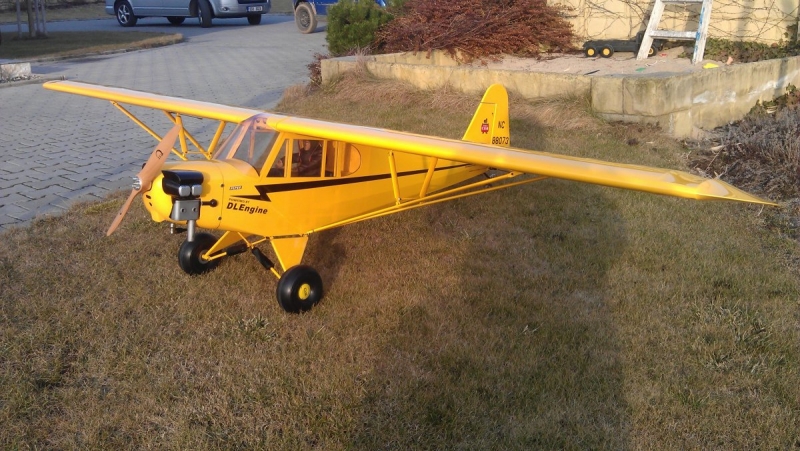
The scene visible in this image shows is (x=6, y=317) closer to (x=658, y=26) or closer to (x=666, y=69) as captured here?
(x=666, y=69)

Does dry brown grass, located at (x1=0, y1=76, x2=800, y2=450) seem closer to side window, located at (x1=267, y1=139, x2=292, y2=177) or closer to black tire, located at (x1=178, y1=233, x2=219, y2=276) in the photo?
black tire, located at (x1=178, y1=233, x2=219, y2=276)

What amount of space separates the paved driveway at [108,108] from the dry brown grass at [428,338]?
4.79 feet

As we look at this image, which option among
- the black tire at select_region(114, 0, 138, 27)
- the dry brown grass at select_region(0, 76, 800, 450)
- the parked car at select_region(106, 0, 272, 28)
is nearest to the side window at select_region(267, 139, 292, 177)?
the dry brown grass at select_region(0, 76, 800, 450)

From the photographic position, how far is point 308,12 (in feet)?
79.2

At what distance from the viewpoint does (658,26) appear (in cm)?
1212

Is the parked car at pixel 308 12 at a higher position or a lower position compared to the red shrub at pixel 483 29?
higher

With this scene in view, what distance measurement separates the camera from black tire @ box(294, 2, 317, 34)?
2412 cm

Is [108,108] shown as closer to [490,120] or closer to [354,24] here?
[354,24]

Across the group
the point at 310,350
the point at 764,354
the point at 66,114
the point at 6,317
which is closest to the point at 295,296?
the point at 310,350

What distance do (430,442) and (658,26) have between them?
36.5 ft

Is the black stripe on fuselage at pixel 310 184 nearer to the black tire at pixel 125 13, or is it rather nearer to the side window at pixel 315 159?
the side window at pixel 315 159

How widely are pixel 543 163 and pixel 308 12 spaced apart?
22231mm

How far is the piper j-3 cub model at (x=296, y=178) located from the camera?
375cm

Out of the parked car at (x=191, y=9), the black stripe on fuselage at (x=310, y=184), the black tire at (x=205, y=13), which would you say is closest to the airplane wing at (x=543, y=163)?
the black stripe on fuselage at (x=310, y=184)
